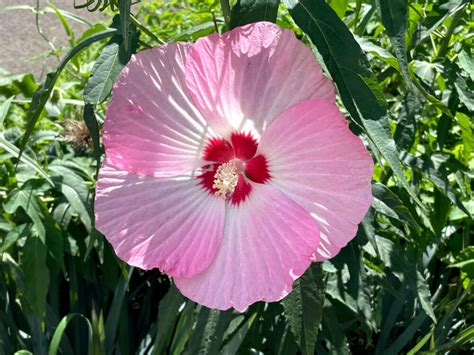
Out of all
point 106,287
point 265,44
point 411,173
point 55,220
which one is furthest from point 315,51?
point 106,287

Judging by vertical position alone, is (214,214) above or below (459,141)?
below

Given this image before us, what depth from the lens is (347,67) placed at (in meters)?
0.90

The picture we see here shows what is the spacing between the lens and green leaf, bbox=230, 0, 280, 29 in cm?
95

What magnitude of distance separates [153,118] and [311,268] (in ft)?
1.11

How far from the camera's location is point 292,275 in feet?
2.98

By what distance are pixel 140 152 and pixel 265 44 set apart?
0.69 feet

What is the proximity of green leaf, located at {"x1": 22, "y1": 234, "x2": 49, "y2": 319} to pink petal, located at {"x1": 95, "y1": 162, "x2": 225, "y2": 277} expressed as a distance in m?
0.70

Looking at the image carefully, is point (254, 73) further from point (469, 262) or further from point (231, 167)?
point (469, 262)

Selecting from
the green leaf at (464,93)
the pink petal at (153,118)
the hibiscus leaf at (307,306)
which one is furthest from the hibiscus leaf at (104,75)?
the green leaf at (464,93)

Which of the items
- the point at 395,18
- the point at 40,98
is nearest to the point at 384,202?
the point at 395,18

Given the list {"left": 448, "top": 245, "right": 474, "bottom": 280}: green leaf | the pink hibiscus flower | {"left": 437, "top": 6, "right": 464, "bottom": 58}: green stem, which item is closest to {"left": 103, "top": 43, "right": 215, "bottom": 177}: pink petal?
the pink hibiscus flower

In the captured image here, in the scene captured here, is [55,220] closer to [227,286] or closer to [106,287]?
[106,287]

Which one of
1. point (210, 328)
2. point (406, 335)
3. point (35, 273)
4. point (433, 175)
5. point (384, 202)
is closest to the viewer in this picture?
point (384, 202)

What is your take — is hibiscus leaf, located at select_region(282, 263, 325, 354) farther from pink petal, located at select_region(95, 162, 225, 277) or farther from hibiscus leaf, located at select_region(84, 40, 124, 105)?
hibiscus leaf, located at select_region(84, 40, 124, 105)
